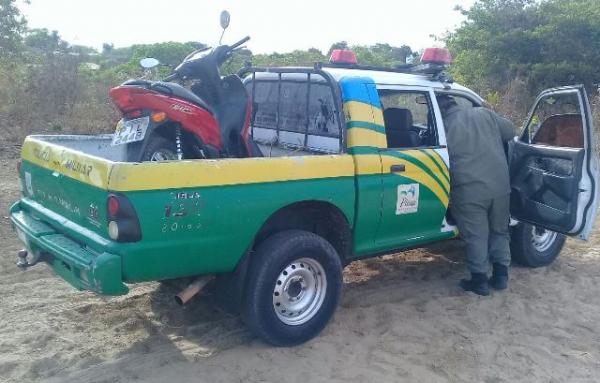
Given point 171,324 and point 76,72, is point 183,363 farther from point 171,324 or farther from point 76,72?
point 76,72

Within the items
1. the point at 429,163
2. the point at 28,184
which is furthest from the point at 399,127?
the point at 28,184

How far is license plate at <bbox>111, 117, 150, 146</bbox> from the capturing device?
4395 millimetres

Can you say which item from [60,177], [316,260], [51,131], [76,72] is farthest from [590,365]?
[76,72]

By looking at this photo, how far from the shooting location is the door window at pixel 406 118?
4.86 m

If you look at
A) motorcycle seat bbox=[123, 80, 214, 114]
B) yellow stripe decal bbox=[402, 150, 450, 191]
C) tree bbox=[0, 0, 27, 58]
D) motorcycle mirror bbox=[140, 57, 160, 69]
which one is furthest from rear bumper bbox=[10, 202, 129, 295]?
tree bbox=[0, 0, 27, 58]

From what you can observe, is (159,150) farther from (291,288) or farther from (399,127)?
(399,127)

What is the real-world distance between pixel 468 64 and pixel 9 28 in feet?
38.3

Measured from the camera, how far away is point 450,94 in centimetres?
518

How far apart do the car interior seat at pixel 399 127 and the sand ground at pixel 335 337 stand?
128 cm

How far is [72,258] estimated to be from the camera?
341 cm

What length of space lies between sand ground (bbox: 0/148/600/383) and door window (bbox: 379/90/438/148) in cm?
130

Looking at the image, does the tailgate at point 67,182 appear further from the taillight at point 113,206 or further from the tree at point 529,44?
the tree at point 529,44

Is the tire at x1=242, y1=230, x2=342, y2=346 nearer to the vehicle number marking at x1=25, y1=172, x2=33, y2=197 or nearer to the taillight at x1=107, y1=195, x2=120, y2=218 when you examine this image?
the taillight at x1=107, y1=195, x2=120, y2=218

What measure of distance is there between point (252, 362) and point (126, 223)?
1261 mm
